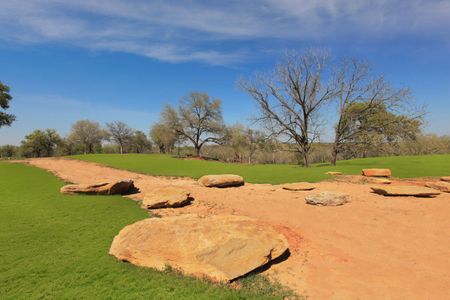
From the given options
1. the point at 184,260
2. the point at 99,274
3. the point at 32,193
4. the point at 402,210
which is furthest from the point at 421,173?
the point at 32,193

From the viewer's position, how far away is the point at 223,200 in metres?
11.6

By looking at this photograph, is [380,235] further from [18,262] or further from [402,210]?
[18,262]

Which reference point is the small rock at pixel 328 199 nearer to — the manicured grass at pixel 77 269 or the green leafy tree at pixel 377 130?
the manicured grass at pixel 77 269

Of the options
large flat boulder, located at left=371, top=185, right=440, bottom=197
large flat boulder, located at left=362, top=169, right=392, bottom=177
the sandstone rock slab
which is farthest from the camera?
large flat boulder, located at left=362, top=169, right=392, bottom=177

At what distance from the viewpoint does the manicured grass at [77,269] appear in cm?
437

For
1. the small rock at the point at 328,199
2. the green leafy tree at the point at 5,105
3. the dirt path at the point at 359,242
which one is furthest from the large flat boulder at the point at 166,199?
the green leafy tree at the point at 5,105

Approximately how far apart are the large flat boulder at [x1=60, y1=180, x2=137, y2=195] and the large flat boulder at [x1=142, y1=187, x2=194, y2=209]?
117 inches

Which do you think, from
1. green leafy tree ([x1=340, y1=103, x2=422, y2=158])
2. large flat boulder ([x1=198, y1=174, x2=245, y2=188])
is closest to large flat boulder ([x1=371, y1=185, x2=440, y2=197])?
large flat boulder ([x1=198, y1=174, x2=245, y2=188])

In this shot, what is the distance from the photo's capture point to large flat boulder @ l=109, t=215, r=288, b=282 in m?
5.19

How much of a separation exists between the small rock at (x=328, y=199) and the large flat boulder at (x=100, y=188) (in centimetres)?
915

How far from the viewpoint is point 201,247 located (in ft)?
18.3

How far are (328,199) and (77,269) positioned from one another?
8.69m

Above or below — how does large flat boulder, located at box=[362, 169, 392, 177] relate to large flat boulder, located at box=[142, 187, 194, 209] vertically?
above

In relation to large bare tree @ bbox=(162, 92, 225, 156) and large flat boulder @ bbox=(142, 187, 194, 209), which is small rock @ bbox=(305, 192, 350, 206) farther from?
large bare tree @ bbox=(162, 92, 225, 156)
